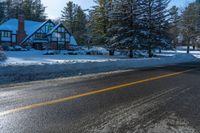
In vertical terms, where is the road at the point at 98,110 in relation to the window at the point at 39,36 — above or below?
below

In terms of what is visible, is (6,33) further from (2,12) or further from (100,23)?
(2,12)

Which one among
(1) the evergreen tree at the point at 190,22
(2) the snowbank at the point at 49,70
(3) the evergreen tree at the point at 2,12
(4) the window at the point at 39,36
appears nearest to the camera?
(2) the snowbank at the point at 49,70

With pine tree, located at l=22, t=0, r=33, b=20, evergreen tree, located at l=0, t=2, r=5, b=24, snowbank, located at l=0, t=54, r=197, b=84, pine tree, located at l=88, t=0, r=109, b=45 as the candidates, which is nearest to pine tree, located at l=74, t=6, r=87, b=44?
pine tree, located at l=22, t=0, r=33, b=20

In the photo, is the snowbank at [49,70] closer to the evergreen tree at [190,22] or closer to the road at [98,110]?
the road at [98,110]

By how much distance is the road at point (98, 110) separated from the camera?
17.4 ft

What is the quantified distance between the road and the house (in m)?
57.1

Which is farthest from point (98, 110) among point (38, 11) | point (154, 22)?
point (38, 11)

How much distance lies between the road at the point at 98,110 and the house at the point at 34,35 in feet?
187

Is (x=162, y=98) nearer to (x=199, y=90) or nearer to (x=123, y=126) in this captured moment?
(x=199, y=90)

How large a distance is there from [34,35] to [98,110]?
203 ft

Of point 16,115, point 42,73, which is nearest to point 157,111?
point 16,115

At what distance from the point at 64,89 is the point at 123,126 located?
170 inches

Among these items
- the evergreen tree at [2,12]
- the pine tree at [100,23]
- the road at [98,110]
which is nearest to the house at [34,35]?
the pine tree at [100,23]

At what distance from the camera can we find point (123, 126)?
17.6 feet
